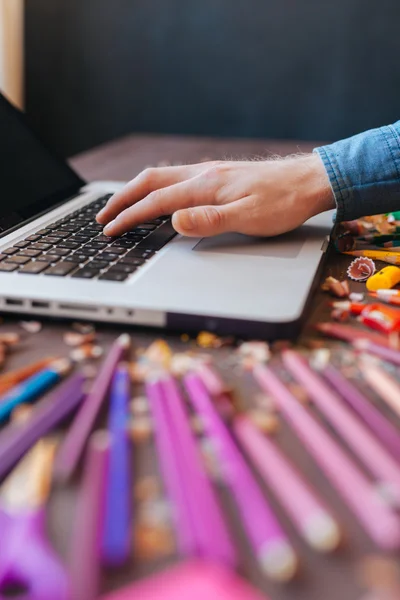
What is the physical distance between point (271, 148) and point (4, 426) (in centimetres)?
131

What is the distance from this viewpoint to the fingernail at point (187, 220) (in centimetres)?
60

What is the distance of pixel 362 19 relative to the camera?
7.21 feet

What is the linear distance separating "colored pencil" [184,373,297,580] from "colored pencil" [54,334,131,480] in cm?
6

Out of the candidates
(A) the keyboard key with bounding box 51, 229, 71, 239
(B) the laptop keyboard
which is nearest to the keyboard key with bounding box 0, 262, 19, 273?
(B) the laptop keyboard

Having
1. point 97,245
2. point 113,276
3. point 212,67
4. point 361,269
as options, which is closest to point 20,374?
point 113,276

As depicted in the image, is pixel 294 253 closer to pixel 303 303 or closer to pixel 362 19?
pixel 303 303

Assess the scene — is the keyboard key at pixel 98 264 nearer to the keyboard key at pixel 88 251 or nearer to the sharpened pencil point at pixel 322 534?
the keyboard key at pixel 88 251

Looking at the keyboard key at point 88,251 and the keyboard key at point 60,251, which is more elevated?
the keyboard key at point 60,251

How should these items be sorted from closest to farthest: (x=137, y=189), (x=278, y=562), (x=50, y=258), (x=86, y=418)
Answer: (x=278, y=562)
(x=86, y=418)
(x=50, y=258)
(x=137, y=189)

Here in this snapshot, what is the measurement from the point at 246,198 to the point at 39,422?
13.6 inches

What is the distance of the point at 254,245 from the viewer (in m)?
0.62

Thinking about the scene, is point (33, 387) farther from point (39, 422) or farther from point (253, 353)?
point (253, 353)

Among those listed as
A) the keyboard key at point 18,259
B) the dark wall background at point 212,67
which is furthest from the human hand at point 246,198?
the dark wall background at point 212,67

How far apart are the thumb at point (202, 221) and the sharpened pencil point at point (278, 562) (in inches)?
14.9
